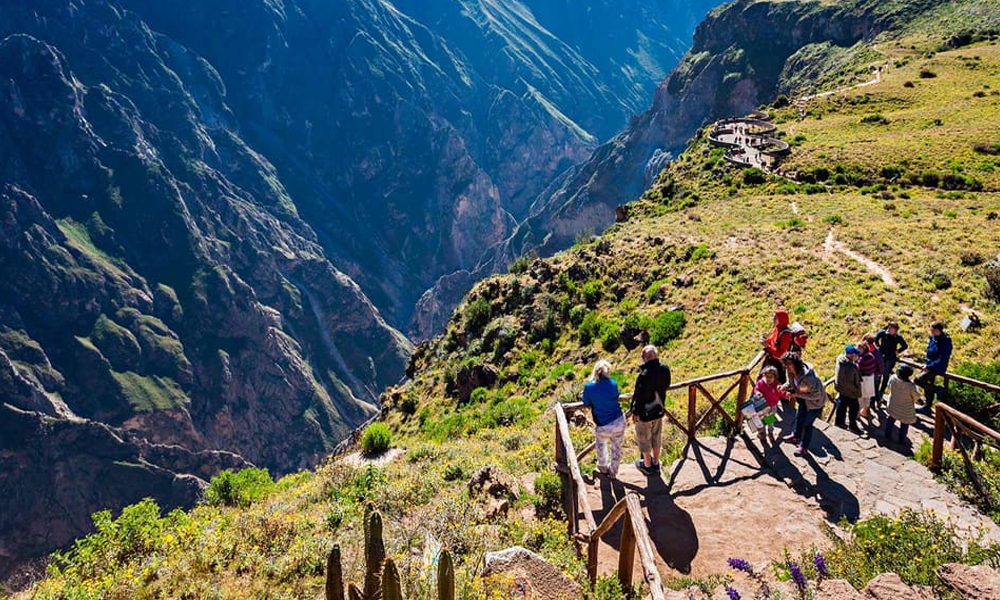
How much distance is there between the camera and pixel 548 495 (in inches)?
339

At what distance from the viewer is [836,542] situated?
6.50 meters

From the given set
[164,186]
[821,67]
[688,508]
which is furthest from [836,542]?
[164,186]

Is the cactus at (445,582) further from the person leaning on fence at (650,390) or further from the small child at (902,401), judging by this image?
the small child at (902,401)

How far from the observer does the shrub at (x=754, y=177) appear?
38.3 m

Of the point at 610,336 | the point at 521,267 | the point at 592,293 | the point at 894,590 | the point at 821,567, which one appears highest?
the point at 521,267

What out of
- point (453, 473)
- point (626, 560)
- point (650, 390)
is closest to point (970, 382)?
point (650, 390)

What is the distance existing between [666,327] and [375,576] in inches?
668

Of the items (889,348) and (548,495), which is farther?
(889,348)

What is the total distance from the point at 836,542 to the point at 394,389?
2770 centimetres

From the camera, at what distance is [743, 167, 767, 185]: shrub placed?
126 feet

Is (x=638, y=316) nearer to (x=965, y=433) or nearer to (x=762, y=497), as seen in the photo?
(x=965, y=433)

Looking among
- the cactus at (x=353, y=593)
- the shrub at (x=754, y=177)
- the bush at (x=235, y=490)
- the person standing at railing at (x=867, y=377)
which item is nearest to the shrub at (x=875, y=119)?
the shrub at (x=754, y=177)

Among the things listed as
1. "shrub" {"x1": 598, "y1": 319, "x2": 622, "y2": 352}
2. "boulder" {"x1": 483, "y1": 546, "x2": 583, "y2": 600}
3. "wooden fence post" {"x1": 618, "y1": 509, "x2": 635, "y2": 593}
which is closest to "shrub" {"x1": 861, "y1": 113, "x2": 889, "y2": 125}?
"shrub" {"x1": 598, "y1": 319, "x2": 622, "y2": 352}

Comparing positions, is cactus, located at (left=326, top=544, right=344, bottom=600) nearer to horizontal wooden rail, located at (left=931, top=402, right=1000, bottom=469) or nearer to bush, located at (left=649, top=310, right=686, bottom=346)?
horizontal wooden rail, located at (left=931, top=402, right=1000, bottom=469)
